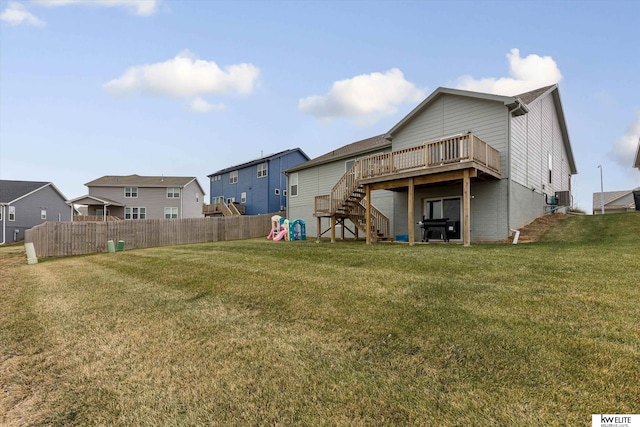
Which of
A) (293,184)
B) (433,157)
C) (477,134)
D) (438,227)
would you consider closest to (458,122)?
(477,134)

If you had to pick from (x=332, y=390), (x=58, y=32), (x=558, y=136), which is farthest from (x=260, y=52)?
(x=558, y=136)

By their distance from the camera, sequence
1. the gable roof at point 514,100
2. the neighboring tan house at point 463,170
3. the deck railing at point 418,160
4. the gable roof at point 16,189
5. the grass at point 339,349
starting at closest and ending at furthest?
the grass at point 339,349
the deck railing at point 418,160
the neighboring tan house at point 463,170
the gable roof at point 514,100
the gable roof at point 16,189

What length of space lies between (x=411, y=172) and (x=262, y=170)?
21.3m

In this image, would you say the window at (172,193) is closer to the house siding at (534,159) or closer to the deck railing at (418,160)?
the deck railing at (418,160)

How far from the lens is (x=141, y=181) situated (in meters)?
37.3

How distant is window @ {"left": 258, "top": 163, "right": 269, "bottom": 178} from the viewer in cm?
3053

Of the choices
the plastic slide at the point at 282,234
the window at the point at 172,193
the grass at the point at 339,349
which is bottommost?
the grass at the point at 339,349

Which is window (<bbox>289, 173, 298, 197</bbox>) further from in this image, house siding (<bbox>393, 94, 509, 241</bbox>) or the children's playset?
house siding (<bbox>393, 94, 509, 241</bbox>)

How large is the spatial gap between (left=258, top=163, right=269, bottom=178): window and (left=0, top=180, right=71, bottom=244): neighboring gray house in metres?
24.7

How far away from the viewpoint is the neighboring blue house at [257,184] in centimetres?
3014

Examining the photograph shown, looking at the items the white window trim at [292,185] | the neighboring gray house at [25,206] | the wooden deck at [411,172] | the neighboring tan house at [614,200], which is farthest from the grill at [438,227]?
the neighboring gray house at [25,206]

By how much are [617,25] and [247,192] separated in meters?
28.6

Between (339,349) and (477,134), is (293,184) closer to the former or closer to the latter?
(477,134)

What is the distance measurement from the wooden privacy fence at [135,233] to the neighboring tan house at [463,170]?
9.59 m
